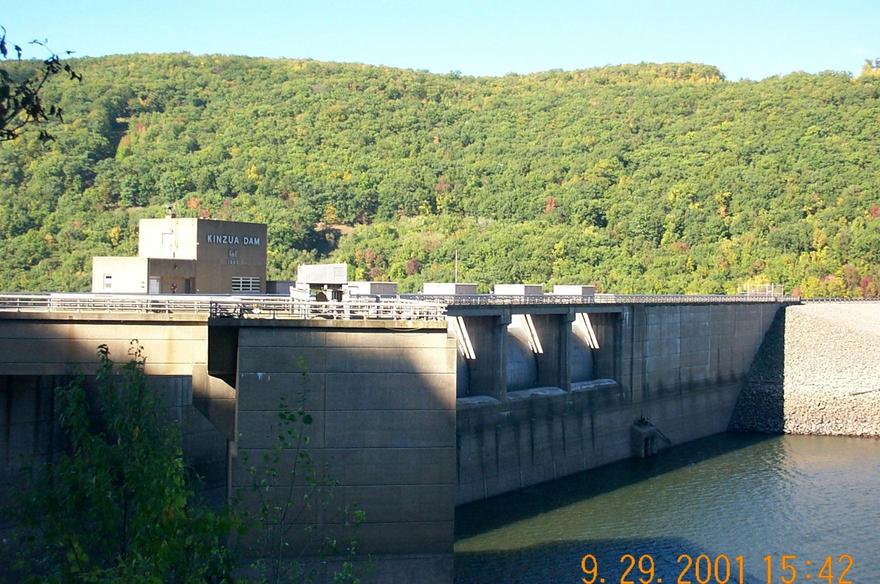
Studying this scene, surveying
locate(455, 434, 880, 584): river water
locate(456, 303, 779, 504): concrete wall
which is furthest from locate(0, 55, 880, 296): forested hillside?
locate(455, 434, 880, 584): river water

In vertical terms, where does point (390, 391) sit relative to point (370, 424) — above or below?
above

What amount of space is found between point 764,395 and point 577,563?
117 feet

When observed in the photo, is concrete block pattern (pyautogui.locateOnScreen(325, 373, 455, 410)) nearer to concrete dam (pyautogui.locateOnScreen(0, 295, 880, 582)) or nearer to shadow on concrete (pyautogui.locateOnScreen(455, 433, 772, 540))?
concrete dam (pyautogui.locateOnScreen(0, 295, 880, 582))

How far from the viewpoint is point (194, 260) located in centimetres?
4947

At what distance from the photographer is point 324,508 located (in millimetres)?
26625

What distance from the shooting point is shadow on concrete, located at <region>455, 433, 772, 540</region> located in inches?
1603

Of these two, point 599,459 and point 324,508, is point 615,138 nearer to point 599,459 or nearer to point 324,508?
point 599,459

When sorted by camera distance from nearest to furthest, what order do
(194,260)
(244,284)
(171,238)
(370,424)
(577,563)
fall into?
(370,424)
(577,563)
(194,260)
(171,238)
(244,284)

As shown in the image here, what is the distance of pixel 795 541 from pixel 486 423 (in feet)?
38.7

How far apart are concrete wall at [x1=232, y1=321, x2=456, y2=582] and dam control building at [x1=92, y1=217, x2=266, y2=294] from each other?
67.1ft

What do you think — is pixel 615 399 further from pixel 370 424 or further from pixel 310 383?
pixel 310 383

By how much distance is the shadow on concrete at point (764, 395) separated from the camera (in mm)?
66519

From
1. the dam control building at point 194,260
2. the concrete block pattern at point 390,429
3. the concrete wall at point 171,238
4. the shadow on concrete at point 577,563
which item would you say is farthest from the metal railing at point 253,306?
the concrete wall at point 171,238
